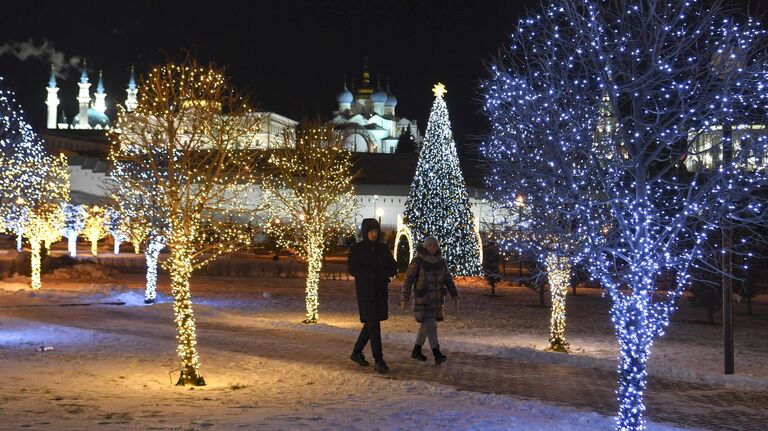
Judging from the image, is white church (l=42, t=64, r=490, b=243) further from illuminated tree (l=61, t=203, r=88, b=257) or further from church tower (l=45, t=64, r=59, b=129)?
illuminated tree (l=61, t=203, r=88, b=257)

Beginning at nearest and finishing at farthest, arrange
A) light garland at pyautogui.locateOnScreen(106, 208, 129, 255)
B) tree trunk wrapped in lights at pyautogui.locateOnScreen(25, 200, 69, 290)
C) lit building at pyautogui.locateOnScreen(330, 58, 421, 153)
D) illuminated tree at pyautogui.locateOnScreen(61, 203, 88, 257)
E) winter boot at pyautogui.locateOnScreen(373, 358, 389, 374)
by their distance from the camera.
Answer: winter boot at pyautogui.locateOnScreen(373, 358, 389, 374) < light garland at pyautogui.locateOnScreen(106, 208, 129, 255) < tree trunk wrapped in lights at pyautogui.locateOnScreen(25, 200, 69, 290) < illuminated tree at pyautogui.locateOnScreen(61, 203, 88, 257) < lit building at pyautogui.locateOnScreen(330, 58, 421, 153)

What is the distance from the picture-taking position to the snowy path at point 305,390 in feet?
26.7

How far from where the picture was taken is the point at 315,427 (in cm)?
771

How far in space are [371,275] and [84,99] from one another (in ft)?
395

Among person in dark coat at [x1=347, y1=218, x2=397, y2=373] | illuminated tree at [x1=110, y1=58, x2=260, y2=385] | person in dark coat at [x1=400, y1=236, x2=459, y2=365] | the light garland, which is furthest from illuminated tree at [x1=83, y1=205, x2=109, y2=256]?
person in dark coat at [x1=347, y1=218, x2=397, y2=373]

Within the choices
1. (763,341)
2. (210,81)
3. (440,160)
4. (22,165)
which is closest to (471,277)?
(440,160)

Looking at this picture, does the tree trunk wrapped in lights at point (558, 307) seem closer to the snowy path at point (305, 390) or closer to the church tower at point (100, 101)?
the snowy path at point (305, 390)

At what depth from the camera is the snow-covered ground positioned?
826 centimetres

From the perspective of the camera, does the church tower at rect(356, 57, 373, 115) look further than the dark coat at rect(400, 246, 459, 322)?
Yes

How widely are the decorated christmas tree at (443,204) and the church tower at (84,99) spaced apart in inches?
3651

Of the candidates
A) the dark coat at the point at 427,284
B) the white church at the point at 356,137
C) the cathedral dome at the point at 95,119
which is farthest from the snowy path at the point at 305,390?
the cathedral dome at the point at 95,119

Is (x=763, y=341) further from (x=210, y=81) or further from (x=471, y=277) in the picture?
(x=471, y=277)

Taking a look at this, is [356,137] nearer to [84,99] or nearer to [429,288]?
[84,99]

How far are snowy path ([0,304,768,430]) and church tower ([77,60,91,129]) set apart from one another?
11084 cm
